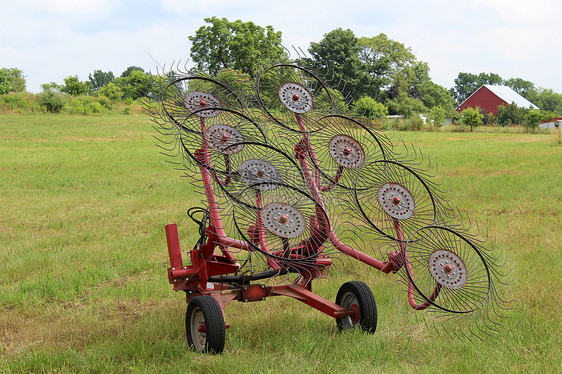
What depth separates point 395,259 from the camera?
12.7 feet

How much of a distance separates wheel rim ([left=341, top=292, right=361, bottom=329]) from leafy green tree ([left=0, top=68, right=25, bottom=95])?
59.3 m

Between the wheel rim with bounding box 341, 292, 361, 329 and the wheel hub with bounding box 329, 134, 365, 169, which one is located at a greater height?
the wheel hub with bounding box 329, 134, 365, 169

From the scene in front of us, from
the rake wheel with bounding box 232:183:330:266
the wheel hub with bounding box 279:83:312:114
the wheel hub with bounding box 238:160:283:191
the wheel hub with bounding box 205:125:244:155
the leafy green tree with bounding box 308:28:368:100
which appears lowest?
the rake wheel with bounding box 232:183:330:266

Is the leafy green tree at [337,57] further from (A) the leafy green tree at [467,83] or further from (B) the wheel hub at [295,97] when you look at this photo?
(A) the leafy green tree at [467,83]

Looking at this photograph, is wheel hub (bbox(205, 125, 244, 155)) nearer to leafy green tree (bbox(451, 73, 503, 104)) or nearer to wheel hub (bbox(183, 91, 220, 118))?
wheel hub (bbox(183, 91, 220, 118))

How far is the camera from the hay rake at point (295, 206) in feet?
12.4

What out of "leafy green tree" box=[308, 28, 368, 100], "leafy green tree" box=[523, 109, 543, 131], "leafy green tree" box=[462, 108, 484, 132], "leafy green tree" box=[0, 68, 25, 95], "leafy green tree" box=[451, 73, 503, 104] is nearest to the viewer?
"leafy green tree" box=[308, 28, 368, 100]

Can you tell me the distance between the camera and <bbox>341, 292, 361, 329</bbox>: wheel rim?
422 cm

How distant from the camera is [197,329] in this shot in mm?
4070

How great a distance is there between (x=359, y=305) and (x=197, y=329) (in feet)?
3.88

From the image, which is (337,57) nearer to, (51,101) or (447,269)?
(447,269)

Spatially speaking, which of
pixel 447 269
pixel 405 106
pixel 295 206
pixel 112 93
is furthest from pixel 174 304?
pixel 405 106

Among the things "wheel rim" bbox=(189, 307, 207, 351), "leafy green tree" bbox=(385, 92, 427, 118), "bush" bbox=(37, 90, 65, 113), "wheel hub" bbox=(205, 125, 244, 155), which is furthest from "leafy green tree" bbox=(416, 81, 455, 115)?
"wheel rim" bbox=(189, 307, 207, 351)

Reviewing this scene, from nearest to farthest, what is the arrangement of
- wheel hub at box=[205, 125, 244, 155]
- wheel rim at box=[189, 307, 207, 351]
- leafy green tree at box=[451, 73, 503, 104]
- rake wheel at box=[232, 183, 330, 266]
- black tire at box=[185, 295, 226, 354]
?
rake wheel at box=[232, 183, 330, 266] < black tire at box=[185, 295, 226, 354] < wheel rim at box=[189, 307, 207, 351] < wheel hub at box=[205, 125, 244, 155] < leafy green tree at box=[451, 73, 503, 104]
